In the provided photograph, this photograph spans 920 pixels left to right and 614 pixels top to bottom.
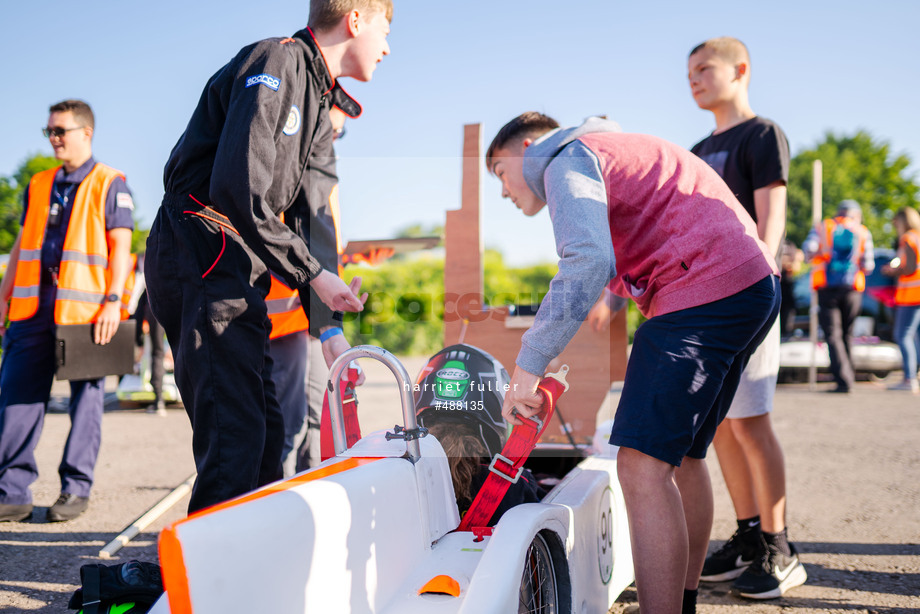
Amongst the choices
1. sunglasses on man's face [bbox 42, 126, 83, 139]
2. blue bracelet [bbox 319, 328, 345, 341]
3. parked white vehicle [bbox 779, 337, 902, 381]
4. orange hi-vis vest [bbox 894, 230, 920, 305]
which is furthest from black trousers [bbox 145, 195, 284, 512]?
parked white vehicle [bbox 779, 337, 902, 381]

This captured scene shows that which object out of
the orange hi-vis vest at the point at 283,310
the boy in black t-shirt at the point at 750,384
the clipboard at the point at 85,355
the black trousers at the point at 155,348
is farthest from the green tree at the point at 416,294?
the black trousers at the point at 155,348

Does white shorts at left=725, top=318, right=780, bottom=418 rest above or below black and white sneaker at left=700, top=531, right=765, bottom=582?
above

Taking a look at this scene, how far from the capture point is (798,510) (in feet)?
12.5

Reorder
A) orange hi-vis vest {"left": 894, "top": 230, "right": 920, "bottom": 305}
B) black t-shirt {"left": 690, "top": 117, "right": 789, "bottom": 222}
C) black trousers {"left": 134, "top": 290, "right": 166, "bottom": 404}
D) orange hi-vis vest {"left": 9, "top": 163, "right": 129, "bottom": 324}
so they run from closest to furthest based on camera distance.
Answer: black t-shirt {"left": 690, "top": 117, "right": 789, "bottom": 222}, orange hi-vis vest {"left": 9, "top": 163, "right": 129, "bottom": 324}, black trousers {"left": 134, "top": 290, "right": 166, "bottom": 404}, orange hi-vis vest {"left": 894, "top": 230, "right": 920, "bottom": 305}

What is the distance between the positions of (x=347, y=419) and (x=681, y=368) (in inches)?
39.6

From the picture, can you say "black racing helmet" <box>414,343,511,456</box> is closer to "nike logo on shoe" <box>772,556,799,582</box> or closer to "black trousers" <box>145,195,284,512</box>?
"black trousers" <box>145,195,284,512</box>

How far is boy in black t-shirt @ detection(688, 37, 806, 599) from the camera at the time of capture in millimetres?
2625

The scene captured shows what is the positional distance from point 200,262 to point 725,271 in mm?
1450

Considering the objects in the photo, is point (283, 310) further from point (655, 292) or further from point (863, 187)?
point (863, 187)

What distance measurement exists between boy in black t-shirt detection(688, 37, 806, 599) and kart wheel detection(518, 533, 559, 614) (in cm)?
118

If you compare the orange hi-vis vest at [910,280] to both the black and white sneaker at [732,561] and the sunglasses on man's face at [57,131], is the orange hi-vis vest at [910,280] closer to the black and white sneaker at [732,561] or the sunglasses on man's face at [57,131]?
the black and white sneaker at [732,561]

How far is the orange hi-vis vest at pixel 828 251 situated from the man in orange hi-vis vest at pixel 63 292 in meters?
8.34

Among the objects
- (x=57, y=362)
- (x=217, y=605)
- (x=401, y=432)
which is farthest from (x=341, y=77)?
(x=57, y=362)

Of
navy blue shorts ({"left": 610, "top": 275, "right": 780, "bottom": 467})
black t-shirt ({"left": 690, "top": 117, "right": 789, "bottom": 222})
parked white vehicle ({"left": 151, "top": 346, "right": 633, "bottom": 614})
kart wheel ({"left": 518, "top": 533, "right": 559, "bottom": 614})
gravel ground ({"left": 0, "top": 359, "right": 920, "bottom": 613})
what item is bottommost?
gravel ground ({"left": 0, "top": 359, "right": 920, "bottom": 613})
